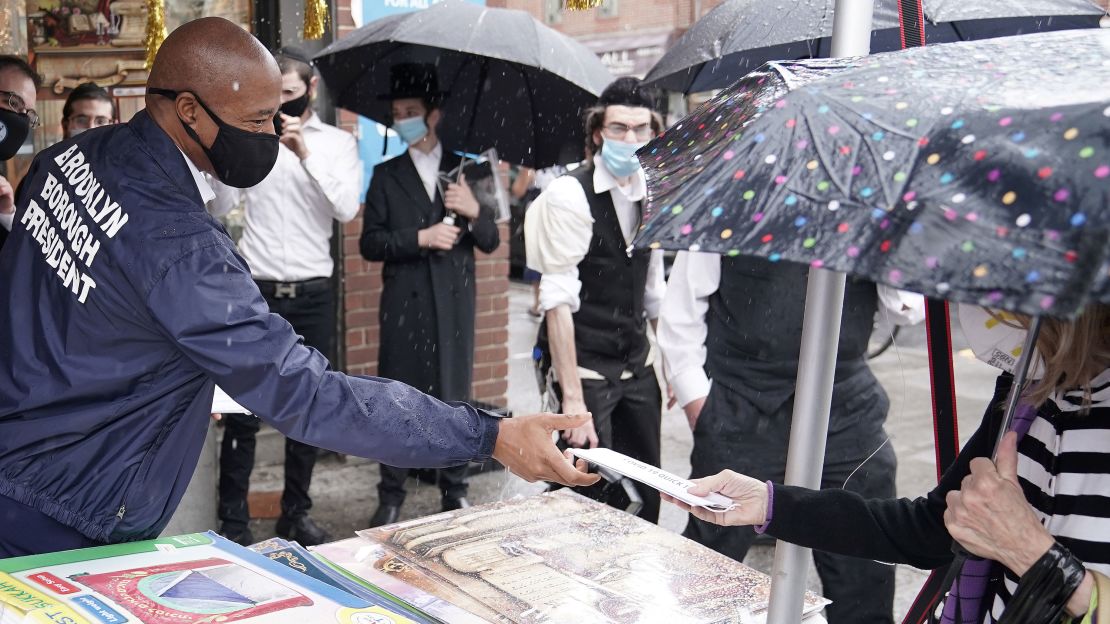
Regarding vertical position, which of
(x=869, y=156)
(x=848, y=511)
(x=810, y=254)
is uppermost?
(x=869, y=156)

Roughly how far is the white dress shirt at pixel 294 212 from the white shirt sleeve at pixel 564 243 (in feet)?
4.31

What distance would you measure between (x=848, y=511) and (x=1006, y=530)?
0.42m

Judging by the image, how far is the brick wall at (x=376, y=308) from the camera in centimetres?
572

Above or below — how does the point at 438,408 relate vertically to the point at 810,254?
below

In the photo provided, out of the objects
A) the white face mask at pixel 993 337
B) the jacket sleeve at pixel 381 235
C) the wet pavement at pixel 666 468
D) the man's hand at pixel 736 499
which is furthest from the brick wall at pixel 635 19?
the white face mask at pixel 993 337

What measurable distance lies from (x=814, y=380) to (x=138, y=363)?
1236 mm

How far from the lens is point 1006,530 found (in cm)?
166

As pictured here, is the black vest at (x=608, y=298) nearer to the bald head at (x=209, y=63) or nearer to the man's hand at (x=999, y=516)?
the bald head at (x=209, y=63)

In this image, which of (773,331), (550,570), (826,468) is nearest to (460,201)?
(773,331)

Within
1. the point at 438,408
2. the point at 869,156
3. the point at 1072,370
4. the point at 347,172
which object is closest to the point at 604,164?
the point at 347,172

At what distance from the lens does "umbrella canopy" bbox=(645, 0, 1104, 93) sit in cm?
320

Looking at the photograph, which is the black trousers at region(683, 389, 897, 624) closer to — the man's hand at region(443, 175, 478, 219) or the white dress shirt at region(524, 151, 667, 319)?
the white dress shirt at region(524, 151, 667, 319)

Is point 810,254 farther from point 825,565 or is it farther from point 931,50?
point 825,565

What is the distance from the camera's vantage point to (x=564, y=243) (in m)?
4.02
